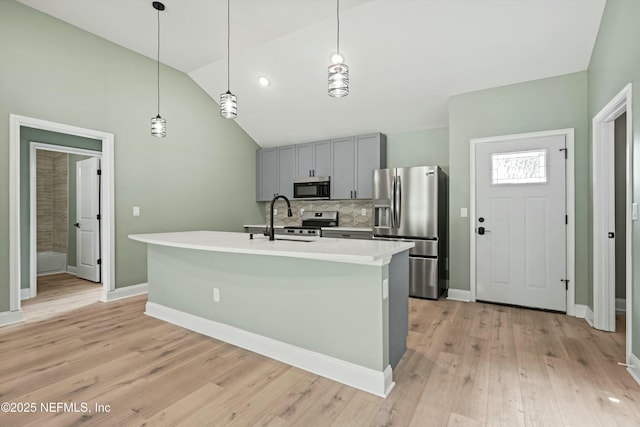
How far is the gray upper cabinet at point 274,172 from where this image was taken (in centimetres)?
571

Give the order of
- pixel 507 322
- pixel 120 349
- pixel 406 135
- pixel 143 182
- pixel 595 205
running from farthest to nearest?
pixel 406 135 < pixel 143 182 < pixel 507 322 < pixel 595 205 < pixel 120 349

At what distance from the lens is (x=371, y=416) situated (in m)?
1.71

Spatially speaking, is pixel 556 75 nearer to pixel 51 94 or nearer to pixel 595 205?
pixel 595 205

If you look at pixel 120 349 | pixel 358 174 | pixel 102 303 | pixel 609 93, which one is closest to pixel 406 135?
pixel 358 174

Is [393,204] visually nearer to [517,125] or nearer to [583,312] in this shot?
[517,125]

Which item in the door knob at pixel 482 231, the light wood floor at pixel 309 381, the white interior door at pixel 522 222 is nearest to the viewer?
the light wood floor at pixel 309 381

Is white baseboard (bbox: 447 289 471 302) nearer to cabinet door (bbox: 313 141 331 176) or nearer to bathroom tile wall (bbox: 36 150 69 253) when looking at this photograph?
cabinet door (bbox: 313 141 331 176)

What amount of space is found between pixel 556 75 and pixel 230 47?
385cm

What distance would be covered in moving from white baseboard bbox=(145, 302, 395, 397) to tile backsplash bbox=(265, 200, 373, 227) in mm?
3111

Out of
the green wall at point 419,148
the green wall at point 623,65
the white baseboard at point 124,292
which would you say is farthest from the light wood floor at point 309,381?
the green wall at point 419,148

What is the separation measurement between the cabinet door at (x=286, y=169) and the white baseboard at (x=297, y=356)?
10.1 feet

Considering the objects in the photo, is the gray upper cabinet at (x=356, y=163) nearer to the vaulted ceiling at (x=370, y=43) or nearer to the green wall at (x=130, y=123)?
the vaulted ceiling at (x=370, y=43)

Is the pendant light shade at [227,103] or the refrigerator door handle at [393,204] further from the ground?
the pendant light shade at [227,103]

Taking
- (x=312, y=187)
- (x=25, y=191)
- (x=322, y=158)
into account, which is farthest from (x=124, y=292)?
(x=322, y=158)
